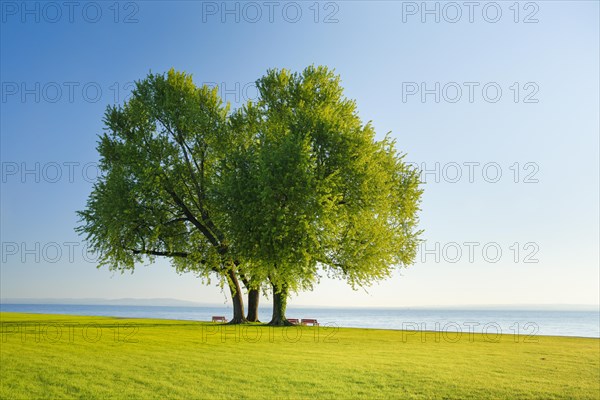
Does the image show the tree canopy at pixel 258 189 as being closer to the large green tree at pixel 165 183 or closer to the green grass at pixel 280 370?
the large green tree at pixel 165 183

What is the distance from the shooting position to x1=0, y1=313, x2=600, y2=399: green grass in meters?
12.2

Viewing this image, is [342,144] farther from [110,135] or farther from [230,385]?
[230,385]

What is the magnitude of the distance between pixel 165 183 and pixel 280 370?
2233 centimetres

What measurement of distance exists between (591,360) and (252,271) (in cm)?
1796

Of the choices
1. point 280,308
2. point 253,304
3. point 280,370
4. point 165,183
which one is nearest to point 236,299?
point 253,304

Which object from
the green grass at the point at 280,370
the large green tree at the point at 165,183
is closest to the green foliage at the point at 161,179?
→ the large green tree at the point at 165,183

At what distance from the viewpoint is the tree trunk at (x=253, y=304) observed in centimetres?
3825

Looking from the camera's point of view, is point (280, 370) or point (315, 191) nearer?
point (280, 370)

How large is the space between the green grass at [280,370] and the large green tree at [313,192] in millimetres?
7821

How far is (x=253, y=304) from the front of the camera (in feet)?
126

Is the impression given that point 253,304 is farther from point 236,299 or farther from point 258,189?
point 258,189

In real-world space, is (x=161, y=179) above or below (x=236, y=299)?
above

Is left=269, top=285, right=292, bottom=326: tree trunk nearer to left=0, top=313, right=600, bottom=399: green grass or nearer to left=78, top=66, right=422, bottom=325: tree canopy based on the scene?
left=78, top=66, right=422, bottom=325: tree canopy

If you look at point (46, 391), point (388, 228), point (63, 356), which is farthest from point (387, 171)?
point (46, 391)
